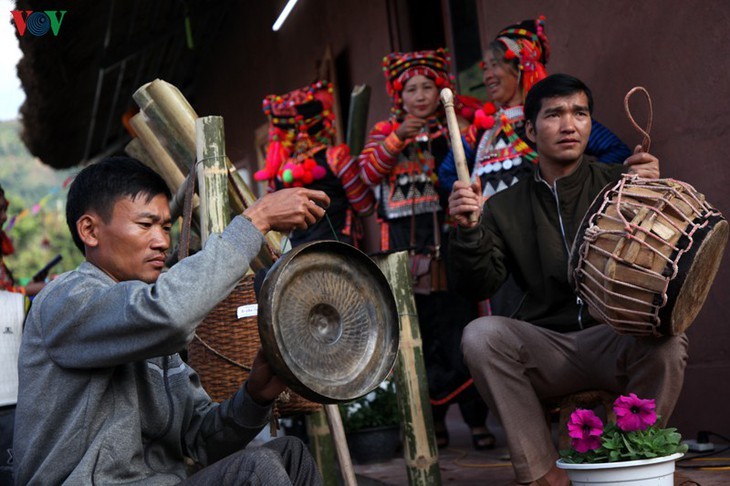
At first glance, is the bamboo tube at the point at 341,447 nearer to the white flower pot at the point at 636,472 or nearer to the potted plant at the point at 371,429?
the white flower pot at the point at 636,472

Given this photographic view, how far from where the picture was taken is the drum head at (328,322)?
2.12m

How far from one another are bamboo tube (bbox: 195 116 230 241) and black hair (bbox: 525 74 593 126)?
1.24 meters

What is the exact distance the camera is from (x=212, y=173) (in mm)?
2979

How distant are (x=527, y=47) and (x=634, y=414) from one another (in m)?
2.11

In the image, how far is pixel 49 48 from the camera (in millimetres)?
8789

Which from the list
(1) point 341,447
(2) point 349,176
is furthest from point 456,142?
(2) point 349,176

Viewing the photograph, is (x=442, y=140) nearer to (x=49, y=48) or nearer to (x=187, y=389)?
(x=187, y=389)

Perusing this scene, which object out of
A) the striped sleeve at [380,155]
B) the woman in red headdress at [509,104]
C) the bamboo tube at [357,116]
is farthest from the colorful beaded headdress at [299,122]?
the woman in red headdress at [509,104]

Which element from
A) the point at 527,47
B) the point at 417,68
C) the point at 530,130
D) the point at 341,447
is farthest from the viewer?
the point at 417,68

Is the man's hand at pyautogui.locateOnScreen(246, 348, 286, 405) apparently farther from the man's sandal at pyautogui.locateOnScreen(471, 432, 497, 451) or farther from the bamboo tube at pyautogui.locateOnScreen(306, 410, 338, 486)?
the man's sandal at pyautogui.locateOnScreen(471, 432, 497, 451)

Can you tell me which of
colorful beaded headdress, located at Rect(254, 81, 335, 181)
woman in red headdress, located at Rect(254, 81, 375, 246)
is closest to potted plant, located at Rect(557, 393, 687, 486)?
woman in red headdress, located at Rect(254, 81, 375, 246)

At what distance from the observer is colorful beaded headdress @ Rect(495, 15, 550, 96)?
4172 millimetres

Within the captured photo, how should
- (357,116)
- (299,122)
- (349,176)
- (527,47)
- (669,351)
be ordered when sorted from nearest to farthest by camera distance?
(669,351) < (527,47) < (349,176) < (299,122) < (357,116)

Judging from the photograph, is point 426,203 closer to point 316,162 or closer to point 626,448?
point 316,162
